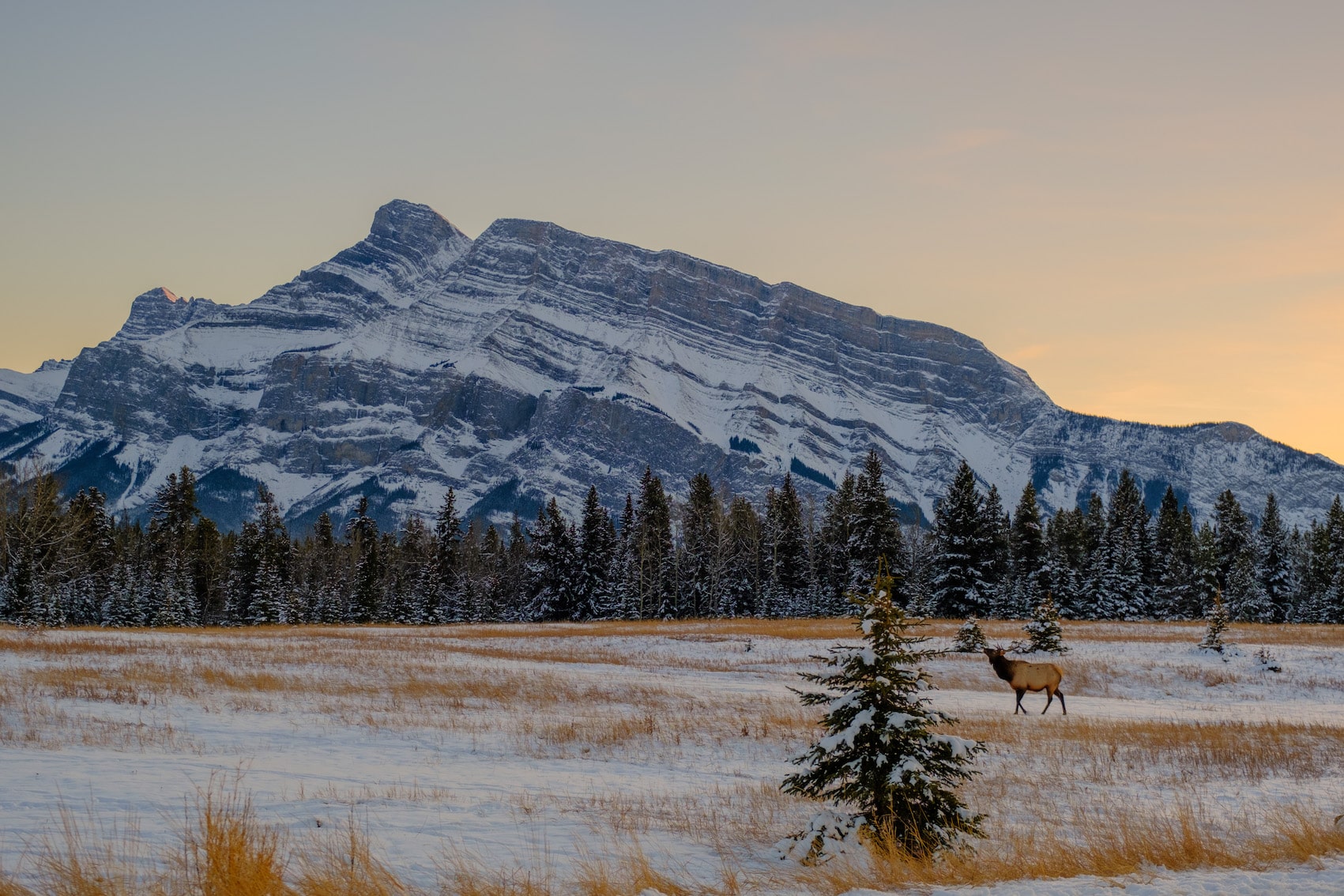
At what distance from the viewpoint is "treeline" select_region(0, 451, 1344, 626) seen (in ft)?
249

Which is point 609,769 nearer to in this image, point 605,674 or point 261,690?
point 261,690

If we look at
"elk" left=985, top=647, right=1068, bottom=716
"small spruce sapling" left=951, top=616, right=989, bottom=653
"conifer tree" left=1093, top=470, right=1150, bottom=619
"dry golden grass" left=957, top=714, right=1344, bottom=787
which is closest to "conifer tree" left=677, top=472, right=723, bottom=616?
"conifer tree" left=1093, top=470, right=1150, bottom=619

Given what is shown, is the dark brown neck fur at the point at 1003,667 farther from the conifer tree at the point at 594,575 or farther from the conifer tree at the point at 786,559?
the conifer tree at the point at 786,559

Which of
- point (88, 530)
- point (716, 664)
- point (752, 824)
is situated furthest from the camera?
point (88, 530)

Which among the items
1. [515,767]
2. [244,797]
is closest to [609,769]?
[515,767]

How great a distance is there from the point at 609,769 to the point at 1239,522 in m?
92.0

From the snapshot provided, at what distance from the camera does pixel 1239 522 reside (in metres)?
88.4

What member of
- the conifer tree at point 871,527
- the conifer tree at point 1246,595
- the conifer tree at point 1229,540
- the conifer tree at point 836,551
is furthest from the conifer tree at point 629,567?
the conifer tree at point 1229,540

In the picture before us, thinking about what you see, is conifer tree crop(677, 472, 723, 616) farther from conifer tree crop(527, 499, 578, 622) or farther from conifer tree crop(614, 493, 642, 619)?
conifer tree crop(527, 499, 578, 622)

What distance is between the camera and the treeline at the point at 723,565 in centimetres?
7581

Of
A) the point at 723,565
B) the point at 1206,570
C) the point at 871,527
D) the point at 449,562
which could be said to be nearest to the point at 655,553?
the point at 723,565

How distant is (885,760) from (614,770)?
6975 millimetres

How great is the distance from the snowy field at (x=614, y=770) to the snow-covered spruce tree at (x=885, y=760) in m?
0.51

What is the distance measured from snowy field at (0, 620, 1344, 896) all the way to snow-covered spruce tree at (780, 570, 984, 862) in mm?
507
